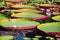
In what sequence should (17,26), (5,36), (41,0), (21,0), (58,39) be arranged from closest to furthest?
(58,39) < (5,36) < (17,26) < (21,0) < (41,0)

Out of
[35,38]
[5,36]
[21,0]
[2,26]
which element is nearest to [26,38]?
[35,38]

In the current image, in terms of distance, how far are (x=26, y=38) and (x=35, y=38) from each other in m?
0.09

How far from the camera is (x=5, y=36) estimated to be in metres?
2.14

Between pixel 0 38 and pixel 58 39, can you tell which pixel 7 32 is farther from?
pixel 58 39

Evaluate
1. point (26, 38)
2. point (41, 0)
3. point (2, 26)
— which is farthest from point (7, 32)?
point (41, 0)

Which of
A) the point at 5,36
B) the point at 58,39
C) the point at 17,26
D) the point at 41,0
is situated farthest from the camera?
the point at 41,0

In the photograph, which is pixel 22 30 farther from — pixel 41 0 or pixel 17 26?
pixel 41 0

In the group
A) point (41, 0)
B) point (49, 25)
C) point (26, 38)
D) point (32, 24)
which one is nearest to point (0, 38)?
point (26, 38)

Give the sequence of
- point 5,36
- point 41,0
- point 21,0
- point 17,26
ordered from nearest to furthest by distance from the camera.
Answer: point 5,36, point 17,26, point 21,0, point 41,0

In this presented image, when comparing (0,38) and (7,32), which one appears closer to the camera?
(0,38)

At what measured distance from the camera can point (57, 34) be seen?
2.05m

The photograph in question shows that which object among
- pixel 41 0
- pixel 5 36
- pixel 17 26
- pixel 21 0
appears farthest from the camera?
pixel 41 0

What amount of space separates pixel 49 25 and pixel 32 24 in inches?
7.7

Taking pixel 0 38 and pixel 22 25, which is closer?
pixel 0 38
